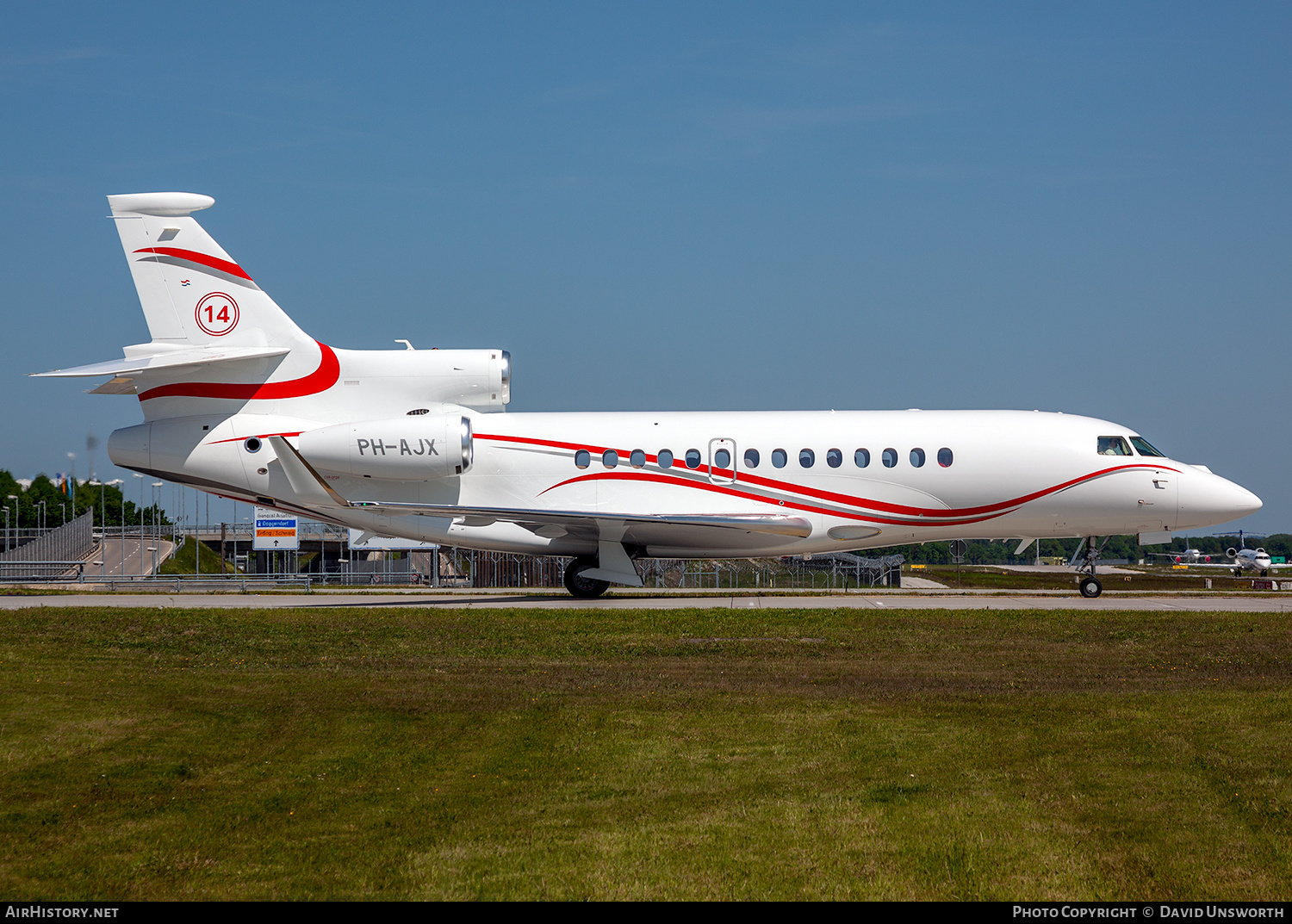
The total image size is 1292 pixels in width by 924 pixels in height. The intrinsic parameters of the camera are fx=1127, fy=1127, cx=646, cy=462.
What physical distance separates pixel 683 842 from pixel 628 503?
1771cm

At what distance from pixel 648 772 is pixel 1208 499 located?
1981cm

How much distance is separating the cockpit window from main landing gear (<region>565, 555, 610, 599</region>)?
12.0 m

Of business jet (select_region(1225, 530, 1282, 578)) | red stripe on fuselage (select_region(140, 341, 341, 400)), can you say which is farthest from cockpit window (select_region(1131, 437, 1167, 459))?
business jet (select_region(1225, 530, 1282, 578))

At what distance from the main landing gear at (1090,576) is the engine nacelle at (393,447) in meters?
14.1

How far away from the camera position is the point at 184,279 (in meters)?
24.1

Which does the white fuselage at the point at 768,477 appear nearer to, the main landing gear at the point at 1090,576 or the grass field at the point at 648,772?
the main landing gear at the point at 1090,576

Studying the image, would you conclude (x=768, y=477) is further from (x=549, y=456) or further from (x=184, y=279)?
(x=184, y=279)

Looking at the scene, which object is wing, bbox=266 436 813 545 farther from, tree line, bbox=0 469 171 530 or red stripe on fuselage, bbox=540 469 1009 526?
tree line, bbox=0 469 171 530

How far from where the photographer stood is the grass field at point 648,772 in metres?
6.28

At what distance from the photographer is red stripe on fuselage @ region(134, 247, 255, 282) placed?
24.0 metres

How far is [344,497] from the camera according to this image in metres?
24.6

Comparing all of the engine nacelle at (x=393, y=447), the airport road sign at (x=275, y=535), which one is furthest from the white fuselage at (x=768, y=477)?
the airport road sign at (x=275, y=535)
